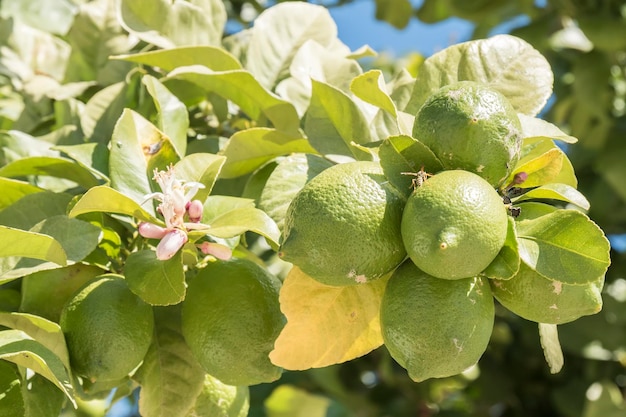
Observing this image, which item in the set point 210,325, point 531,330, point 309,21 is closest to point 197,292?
point 210,325

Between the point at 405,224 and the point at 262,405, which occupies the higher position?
the point at 405,224

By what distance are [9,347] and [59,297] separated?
0.16 metres

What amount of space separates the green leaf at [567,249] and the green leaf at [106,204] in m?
0.36

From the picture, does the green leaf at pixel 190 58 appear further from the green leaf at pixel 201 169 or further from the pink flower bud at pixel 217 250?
the pink flower bud at pixel 217 250

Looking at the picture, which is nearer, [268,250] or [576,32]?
[268,250]

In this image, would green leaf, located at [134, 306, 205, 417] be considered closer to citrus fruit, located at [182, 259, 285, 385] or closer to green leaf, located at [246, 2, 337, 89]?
citrus fruit, located at [182, 259, 285, 385]

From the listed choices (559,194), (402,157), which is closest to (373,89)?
(402,157)

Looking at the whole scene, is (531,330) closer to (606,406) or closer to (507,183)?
(606,406)

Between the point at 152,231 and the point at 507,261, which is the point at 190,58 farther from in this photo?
→ the point at 507,261

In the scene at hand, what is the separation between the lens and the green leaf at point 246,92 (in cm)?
92

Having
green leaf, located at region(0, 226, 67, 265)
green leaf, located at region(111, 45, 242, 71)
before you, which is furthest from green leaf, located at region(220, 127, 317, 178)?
green leaf, located at region(0, 226, 67, 265)

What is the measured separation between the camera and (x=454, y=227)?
617mm

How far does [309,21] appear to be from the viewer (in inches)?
45.1

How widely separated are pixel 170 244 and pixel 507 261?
1.01ft
